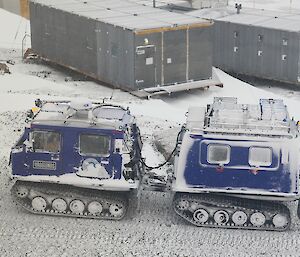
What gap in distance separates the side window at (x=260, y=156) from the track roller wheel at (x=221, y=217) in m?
1.18

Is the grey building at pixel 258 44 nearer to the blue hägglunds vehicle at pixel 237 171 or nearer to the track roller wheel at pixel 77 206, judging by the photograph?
the blue hägglunds vehicle at pixel 237 171

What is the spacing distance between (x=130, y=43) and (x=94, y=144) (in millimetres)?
11444

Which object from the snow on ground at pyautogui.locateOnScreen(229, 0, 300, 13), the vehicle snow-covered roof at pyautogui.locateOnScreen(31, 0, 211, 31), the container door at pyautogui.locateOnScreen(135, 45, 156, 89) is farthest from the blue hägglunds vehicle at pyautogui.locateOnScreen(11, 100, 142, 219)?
the snow on ground at pyautogui.locateOnScreen(229, 0, 300, 13)

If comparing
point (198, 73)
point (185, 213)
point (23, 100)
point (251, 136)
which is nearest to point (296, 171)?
point (251, 136)

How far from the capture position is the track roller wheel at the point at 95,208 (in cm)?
1420

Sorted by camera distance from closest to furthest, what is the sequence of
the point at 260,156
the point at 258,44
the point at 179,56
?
1. the point at 260,156
2. the point at 179,56
3. the point at 258,44

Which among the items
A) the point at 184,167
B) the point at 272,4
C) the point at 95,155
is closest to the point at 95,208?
the point at 95,155

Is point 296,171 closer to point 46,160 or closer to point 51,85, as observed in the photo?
point 46,160

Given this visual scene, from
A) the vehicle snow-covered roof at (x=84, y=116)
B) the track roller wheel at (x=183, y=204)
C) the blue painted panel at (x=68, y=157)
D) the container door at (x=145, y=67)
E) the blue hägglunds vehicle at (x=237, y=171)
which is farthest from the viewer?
the container door at (x=145, y=67)

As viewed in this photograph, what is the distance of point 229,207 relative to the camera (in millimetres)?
13938

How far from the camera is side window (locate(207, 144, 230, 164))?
13.8 meters

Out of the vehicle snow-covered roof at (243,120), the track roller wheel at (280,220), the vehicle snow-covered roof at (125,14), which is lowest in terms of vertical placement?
the track roller wheel at (280,220)

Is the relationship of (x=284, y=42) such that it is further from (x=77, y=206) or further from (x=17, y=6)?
(x=17, y=6)

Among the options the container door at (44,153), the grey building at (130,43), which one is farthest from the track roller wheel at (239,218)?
the grey building at (130,43)
